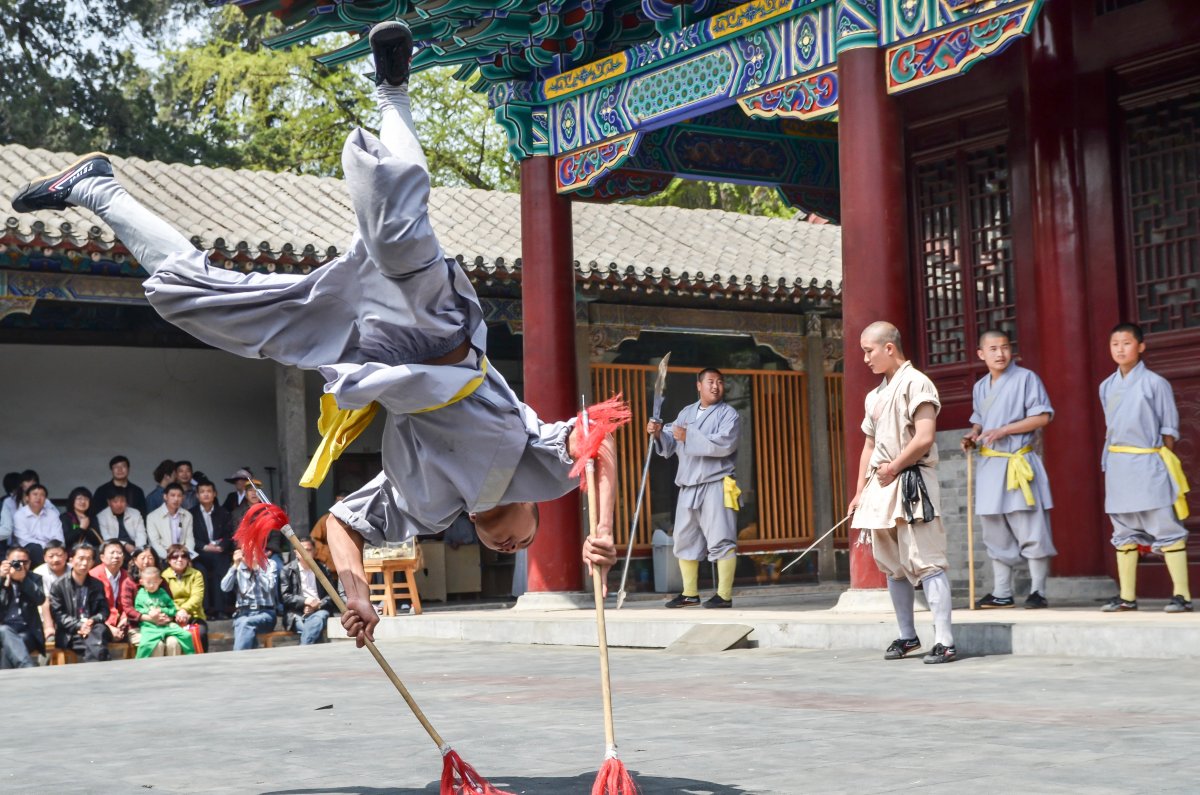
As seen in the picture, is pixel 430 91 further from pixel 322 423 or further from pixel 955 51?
pixel 322 423

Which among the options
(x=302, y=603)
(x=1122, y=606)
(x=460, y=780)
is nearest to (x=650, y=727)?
(x=460, y=780)

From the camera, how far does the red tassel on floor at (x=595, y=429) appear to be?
4.71 metres

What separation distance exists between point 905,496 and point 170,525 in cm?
778

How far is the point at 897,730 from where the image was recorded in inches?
224

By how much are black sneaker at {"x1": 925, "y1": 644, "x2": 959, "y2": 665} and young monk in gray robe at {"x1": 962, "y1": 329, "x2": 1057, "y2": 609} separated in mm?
2050

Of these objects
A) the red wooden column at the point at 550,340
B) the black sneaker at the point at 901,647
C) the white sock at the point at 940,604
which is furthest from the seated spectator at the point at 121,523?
the white sock at the point at 940,604

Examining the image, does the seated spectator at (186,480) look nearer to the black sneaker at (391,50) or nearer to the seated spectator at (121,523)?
the seated spectator at (121,523)

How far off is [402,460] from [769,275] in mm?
12352

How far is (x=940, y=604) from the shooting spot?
26.5ft

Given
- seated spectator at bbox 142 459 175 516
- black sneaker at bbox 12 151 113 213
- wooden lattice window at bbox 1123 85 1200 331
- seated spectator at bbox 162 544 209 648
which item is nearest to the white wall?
seated spectator at bbox 142 459 175 516

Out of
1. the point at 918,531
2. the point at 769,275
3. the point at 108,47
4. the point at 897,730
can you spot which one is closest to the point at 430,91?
the point at 108,47

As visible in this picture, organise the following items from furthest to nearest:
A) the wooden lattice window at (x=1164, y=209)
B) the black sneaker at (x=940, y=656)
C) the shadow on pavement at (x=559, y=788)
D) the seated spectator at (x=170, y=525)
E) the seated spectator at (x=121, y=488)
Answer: the seated spectator at (x=121, y=488), the seated spectator at (x=170, y=525), the wooden lattice window at (x=1164, y=209), the black sneaker at (x=940, y=656), the shadow on pavement at (x=559, y=788)

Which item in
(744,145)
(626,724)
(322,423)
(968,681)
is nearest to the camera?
(322,423)

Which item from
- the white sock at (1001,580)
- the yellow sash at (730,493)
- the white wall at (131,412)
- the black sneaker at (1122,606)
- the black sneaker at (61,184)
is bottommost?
the black sneaker at (1122,606)
